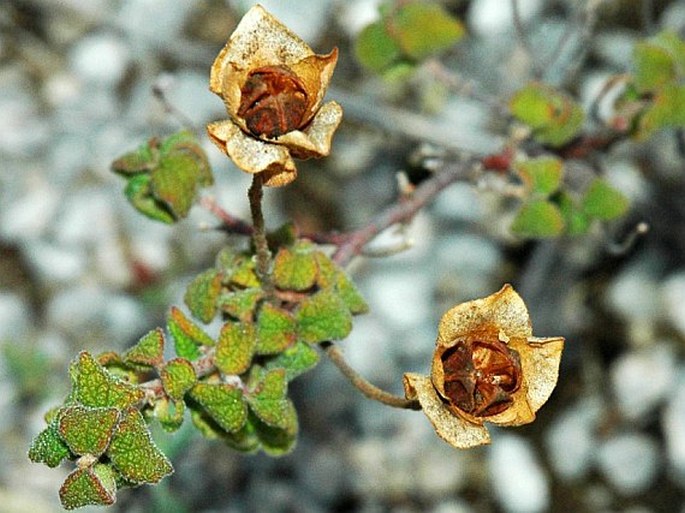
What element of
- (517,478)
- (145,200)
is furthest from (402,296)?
(145,200)

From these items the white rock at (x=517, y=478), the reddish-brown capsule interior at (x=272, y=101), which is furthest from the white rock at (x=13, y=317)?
the reddish-brown capsule interior at (x=272, y=101)

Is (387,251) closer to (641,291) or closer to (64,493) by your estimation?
(64,493)

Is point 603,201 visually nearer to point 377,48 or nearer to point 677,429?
point 377,48

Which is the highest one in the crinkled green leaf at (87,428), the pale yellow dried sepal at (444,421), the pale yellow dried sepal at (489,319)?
the pale yellow dried sepal at (489,319)

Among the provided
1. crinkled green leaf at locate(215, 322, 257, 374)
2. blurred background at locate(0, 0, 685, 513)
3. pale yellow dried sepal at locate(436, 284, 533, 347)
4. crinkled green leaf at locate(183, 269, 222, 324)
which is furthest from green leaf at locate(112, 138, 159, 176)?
blurred background at locate(0, 0, 685, 513)

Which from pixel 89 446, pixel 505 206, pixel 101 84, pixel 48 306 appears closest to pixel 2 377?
pixel 48 306

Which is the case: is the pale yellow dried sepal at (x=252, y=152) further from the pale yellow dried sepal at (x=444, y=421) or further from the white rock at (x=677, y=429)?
the white rock at (x=677, y=429)
